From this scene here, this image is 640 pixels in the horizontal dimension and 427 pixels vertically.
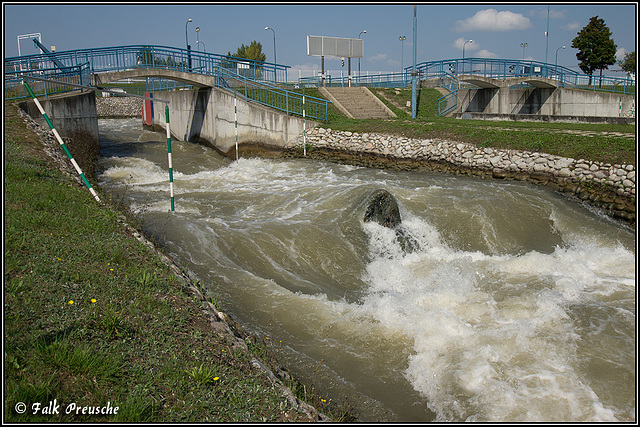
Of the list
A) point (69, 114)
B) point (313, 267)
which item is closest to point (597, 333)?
point (313, 267)

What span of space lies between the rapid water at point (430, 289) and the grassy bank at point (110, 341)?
138 cm

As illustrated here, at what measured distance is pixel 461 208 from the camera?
516 inches

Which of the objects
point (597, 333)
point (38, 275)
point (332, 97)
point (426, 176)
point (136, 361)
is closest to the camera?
point (136, 361)

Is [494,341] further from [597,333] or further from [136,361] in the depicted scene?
[136,361]

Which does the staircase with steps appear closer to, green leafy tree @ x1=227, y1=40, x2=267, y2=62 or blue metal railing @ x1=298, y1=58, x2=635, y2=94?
blue metal railing @ x1=298, y1=58, x2=635, y2=94

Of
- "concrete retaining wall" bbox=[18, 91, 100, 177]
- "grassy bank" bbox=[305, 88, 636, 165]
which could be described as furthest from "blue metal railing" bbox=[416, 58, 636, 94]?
"concrete retaining wall" bbox=[18, 91, 100, 177]

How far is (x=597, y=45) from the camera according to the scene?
38.3 m

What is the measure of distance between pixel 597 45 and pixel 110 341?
44341 millimetres

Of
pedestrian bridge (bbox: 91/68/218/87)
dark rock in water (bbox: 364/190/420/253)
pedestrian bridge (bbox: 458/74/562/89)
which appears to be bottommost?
dark rock in water (bbox: 364/190/420/253)

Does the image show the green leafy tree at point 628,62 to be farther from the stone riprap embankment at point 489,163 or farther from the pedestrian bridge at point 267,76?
the stone riprap embankment at point 489,163

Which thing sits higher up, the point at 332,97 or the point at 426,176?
the point at 332,97

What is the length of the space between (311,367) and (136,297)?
2368mm

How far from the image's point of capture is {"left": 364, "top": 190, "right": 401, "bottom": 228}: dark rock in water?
11805 mm

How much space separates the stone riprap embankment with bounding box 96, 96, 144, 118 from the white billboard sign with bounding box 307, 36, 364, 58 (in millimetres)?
19269
